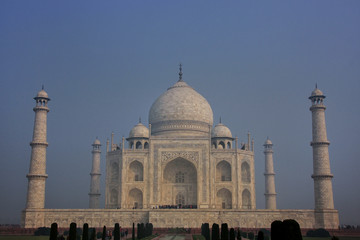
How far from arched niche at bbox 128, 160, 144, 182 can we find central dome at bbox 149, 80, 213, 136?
11.9 ft

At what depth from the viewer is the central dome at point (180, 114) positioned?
31.3m

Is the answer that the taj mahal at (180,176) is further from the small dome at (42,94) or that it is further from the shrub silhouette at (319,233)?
the shrub silhouette at (319,233)

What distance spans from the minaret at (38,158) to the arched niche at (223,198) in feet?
35.3

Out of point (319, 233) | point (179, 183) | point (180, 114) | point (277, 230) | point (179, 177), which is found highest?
point (180, 114)

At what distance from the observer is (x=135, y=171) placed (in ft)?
95.1

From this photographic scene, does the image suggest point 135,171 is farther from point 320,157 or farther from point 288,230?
point 288,230

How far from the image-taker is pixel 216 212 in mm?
24359

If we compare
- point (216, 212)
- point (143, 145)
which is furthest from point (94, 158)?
point (216, 212)

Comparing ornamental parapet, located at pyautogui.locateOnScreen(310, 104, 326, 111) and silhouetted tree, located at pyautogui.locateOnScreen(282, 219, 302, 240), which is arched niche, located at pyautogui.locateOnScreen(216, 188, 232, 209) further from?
silhouetted tree, located at pyautogui.locateOnScreen(282, 219, 302, 240)

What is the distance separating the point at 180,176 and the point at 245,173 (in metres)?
4.32

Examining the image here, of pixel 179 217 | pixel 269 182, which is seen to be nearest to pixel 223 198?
pixel 179 217

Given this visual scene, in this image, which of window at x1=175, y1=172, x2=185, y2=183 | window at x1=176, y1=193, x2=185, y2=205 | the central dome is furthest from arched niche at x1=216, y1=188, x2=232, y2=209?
the central dome

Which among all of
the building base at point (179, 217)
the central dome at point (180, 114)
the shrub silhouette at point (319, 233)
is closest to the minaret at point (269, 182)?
the central dome at point (180, 114)

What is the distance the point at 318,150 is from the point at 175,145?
8861 mm
